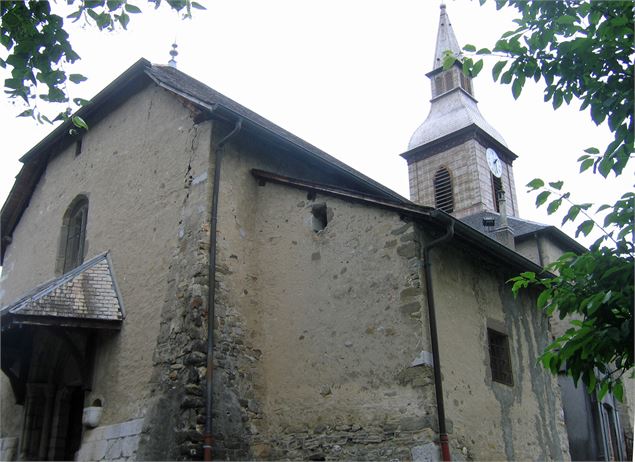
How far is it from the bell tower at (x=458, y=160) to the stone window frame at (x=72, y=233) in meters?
14.1

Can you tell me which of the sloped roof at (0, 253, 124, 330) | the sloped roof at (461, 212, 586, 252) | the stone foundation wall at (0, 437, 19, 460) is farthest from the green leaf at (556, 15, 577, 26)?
the sloped roof at (461, 212, 586, 252)

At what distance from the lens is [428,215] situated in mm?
8219

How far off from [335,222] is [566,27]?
197 inches

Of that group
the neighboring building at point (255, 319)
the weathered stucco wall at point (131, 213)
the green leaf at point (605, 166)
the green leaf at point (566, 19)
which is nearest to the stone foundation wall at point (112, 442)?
the neighboring building at point (255, 319)

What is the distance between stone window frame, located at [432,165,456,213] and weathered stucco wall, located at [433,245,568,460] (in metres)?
12.9

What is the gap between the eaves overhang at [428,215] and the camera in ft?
27.2

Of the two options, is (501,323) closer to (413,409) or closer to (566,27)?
(413,409)

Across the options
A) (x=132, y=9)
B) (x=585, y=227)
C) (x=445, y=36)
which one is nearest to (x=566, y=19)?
(x=585, y=227)

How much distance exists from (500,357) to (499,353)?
6 cm

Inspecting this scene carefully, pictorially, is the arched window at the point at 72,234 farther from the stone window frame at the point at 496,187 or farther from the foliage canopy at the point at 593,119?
the stone window frame at the point at 496,187

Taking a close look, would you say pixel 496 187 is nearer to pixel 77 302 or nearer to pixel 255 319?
pixel 255 319

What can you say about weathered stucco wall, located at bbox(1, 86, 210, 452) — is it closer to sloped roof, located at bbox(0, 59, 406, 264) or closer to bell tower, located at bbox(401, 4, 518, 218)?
sloped roof, located at bbox(0, 59, 406, 264)

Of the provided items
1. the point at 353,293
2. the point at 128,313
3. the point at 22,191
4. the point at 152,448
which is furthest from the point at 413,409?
the point at 22,191

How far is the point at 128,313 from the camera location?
32.2ft
